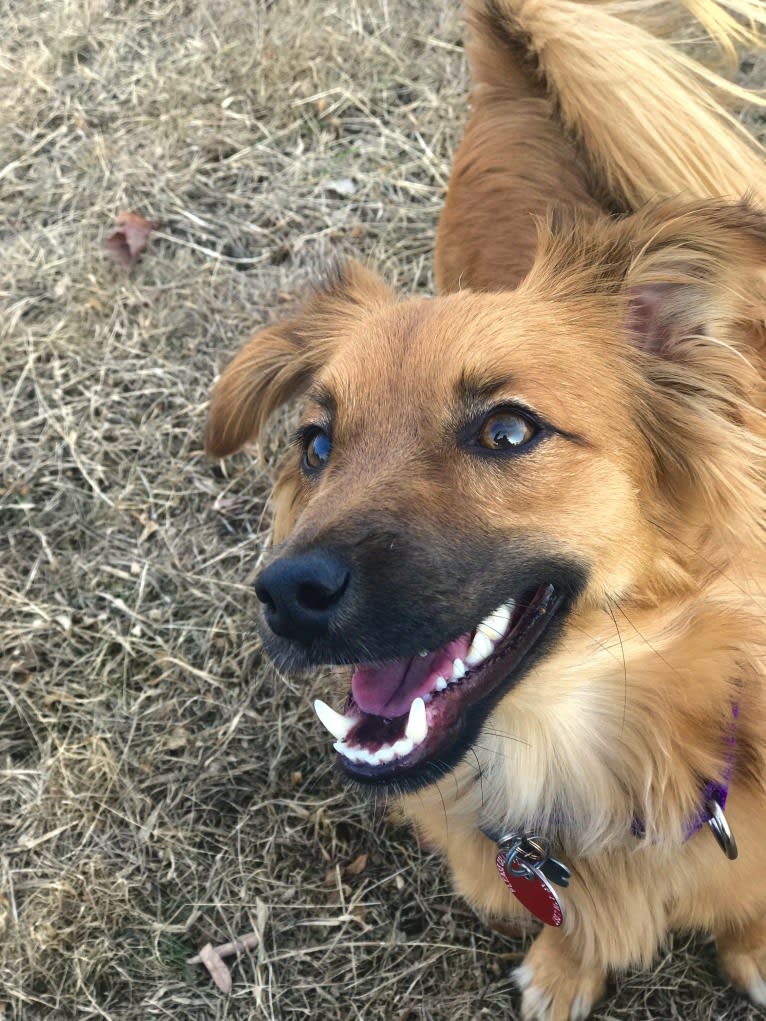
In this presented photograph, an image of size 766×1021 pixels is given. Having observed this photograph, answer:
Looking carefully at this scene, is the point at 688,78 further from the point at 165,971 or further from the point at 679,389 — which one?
the point at 165,971

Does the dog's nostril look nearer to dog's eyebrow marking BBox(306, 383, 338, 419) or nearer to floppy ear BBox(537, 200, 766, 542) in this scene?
dog's eyebrow marking BBox(306, 383, 338, 419)

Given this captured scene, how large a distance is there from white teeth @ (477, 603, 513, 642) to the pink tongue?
0.04 m

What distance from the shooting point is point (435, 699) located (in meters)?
1.88

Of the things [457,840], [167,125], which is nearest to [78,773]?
[457,840]

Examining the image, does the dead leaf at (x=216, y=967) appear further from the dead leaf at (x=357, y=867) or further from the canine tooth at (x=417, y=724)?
the canine tooth at (x=417, y=724)

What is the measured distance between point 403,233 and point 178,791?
2.71 metres

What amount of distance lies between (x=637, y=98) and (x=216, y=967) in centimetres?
287

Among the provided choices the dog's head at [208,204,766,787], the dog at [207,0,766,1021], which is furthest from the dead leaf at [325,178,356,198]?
the dog's head at [208,204,766,787]

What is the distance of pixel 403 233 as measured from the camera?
4.43 metres

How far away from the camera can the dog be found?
182 centimetres

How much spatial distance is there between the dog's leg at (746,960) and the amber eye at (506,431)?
149 centimetres

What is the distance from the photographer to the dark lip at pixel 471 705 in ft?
6.03

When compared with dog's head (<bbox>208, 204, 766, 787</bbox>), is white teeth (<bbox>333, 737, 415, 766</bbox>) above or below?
below

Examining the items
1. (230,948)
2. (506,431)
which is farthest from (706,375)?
(230,948)
